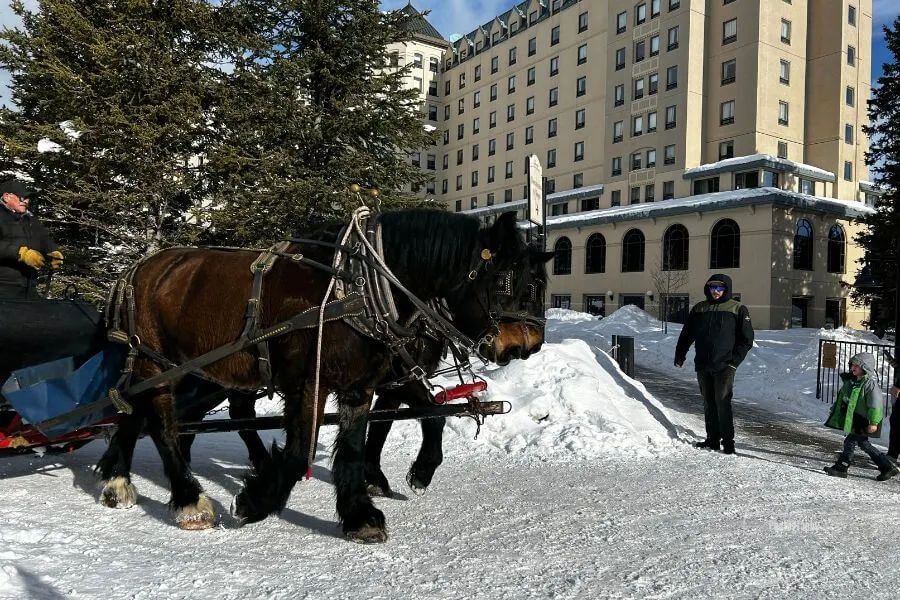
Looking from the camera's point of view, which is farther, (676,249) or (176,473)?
(676,249)

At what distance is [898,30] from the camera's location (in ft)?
77.6

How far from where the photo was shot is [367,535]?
12.7 feet

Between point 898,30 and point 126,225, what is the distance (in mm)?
26727

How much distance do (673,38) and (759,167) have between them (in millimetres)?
10730

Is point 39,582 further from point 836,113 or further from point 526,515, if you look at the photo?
point 836,113

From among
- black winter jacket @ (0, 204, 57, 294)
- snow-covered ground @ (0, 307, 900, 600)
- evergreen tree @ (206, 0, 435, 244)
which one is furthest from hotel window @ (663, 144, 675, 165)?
black winter jacket @ (0, 204, 57, 294)

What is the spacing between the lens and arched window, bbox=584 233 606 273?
42.2 meters

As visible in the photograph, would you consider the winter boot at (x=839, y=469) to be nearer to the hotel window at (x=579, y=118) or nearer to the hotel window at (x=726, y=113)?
the hotel window at (x=726, y=113)

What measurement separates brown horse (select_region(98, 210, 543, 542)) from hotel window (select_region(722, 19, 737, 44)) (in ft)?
135

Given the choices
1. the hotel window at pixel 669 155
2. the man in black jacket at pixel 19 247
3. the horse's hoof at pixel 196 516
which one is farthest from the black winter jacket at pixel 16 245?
the hotel window at pixel 669 155

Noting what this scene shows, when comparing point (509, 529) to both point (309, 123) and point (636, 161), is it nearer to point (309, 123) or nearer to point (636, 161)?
point (309, 123)

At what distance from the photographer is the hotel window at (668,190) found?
39781 millimetres

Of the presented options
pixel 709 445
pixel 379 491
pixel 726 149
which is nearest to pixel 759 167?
pixel 726 149

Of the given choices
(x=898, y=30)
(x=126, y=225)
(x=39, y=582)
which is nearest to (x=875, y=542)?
(x=39, y=582)
